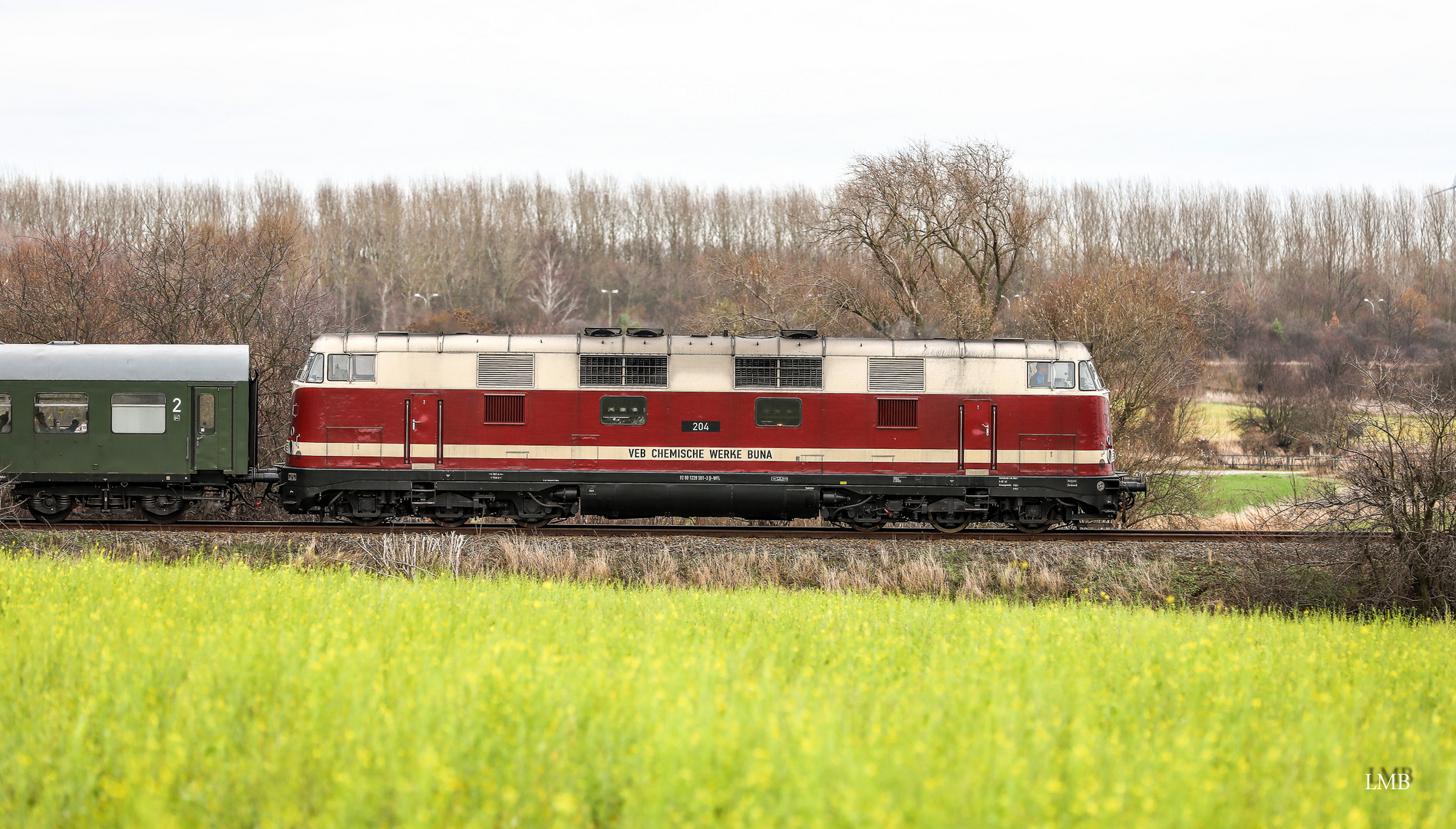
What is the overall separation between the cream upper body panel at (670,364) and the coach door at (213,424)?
1.61 m

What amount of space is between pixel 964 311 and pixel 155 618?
26.4m

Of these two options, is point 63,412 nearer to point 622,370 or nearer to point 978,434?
point 622,370

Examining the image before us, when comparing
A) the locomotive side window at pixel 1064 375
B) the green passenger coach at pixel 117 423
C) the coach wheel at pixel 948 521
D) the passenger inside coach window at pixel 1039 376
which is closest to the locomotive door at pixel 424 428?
the green passenger coach at pixel 117 423

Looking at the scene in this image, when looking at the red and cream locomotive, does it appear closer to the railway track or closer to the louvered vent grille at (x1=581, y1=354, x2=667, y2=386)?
the louvered vent grille at (x1=581, y1=354, x2=667, y2=386)

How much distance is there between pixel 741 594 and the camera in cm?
1316

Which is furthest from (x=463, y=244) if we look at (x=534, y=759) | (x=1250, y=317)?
Answer: (x=534, y=759)

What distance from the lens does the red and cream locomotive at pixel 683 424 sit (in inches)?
672

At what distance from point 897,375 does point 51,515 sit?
16.5 metres

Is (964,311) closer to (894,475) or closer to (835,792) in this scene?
(894,475)

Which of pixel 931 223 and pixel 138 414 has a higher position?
pixel 931 223

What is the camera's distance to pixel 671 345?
677 inches

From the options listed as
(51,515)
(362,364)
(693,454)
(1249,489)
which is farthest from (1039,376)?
(1249,489)

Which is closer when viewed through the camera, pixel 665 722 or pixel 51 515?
pixel 665 722

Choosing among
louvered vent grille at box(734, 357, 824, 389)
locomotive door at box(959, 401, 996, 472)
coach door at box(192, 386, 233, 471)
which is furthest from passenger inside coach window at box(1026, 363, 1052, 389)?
coach door at box(192, 386, 233, 471)
